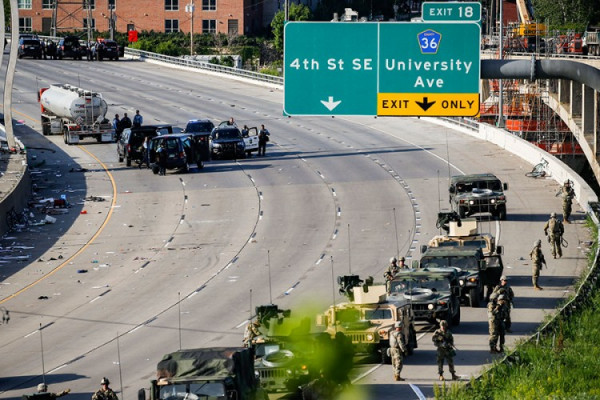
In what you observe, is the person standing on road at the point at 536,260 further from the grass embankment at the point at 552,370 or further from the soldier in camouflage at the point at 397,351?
the soldier in camouflage at the point at 397,351

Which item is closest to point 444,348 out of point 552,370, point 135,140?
point 552,370

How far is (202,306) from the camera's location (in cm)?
3891

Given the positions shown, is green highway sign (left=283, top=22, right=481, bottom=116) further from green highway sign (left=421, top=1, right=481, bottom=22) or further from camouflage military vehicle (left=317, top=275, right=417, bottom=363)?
camouflage military vehicle (left=317, top=275, right=417, bottom=363)

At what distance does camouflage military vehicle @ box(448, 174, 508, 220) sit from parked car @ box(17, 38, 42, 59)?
231 feet

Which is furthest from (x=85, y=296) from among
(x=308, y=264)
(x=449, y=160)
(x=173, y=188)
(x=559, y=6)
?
(x=559, y=6)

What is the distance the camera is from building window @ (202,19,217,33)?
Answer: 5950 inches

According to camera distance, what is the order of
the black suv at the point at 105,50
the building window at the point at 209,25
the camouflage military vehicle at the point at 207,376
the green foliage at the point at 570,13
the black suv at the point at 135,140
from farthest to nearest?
the building window at the point at 209,25 < the black suv at the point at 105,50 < the green foliage at the point at 570,13 < the black suv at the point at 135,140 < the camouflage military vehicle at the point at 207,376

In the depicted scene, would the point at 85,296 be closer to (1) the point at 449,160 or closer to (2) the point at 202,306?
(2) the point at 202,306

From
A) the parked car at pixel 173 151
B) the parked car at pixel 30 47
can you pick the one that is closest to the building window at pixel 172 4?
the parked car at pixel 30 47

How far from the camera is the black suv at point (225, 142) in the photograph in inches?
2670

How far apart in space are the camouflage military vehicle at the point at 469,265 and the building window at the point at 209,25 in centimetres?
11475

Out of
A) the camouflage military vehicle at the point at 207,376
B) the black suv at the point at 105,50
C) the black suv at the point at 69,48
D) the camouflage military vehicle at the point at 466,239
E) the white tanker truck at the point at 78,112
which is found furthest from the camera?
the black suv at the point at 105,50

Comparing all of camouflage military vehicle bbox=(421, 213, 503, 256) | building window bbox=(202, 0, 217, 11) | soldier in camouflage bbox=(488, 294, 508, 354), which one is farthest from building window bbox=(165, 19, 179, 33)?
soldier in camouflage bbox=(488, 294, 508, 354)

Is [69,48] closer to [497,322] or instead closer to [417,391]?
[497,322]
